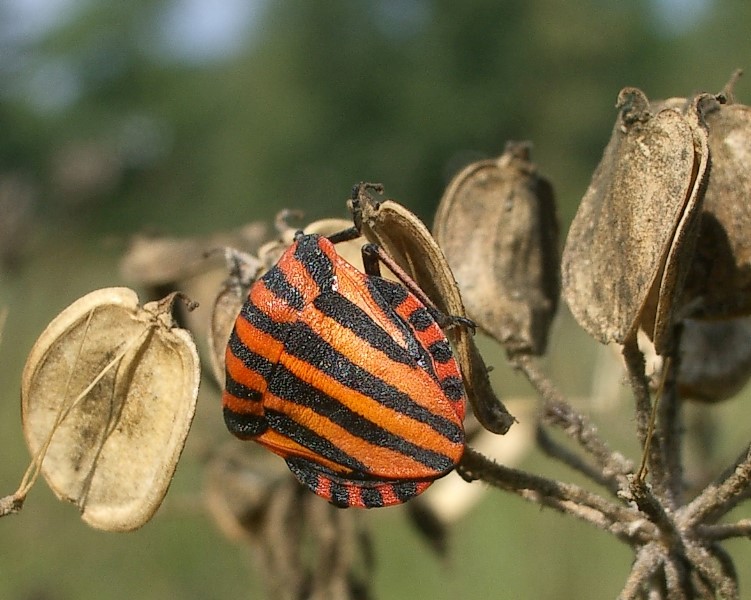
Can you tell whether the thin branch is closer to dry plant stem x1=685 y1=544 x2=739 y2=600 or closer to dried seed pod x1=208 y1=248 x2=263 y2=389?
dry plant stem x1=685 y1=544 x2=739 y2=600

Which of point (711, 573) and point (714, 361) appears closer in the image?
point (711, 573)

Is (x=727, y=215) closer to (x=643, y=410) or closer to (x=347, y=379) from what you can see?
(x=643, y=410)

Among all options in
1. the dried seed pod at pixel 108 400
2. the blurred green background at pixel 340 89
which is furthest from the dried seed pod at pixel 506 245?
the blurred green background at pixel 340 89

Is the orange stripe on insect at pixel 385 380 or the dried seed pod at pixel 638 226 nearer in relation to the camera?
the orange stripe on insect at pixel 385 380

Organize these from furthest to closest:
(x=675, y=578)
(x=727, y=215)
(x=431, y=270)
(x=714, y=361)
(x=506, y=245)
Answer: (x=714, y=361) < (x=506, y=245) < (x=727, y=215) < (x=675, y=578) < (x=431, y=270)

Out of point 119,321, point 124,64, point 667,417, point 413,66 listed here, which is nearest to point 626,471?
point 667,417

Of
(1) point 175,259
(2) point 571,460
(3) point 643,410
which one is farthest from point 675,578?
(1) point 175,259

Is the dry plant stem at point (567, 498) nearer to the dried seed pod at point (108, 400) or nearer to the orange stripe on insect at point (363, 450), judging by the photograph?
the orange stripe on insect at point (363, 450)

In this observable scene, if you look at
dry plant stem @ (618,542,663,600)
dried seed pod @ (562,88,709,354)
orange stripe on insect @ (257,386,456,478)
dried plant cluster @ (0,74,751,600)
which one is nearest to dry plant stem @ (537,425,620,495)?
dried plant cluster @ (0,74,751,600)
